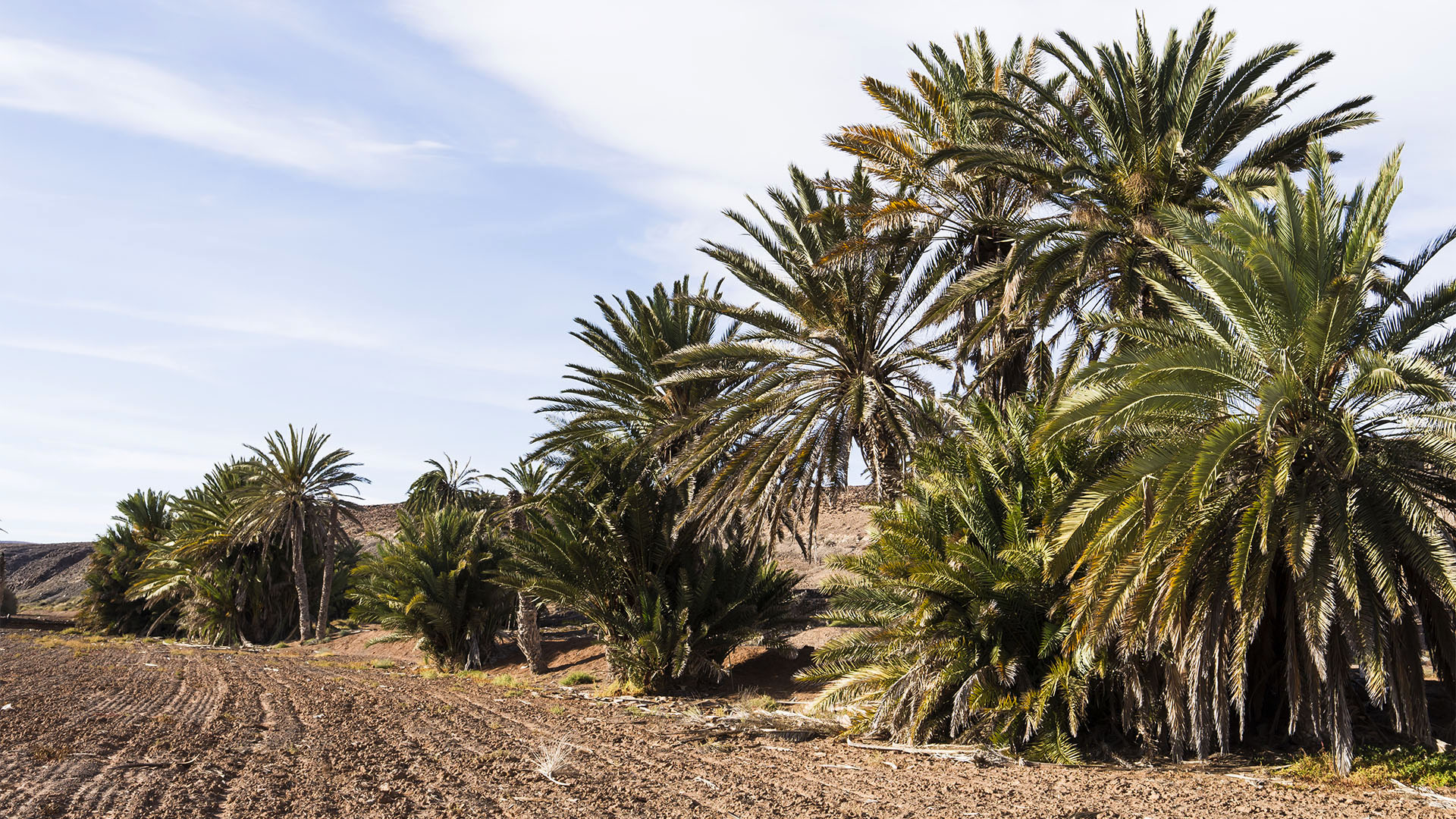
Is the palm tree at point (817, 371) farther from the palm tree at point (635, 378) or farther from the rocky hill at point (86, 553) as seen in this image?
the rocky hill at point (86, 553)

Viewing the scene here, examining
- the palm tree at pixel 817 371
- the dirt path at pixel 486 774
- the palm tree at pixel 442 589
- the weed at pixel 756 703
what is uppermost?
the palm tree at pixel 817 371

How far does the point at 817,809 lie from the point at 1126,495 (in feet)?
14.1

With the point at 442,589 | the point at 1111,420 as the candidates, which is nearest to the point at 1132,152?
the point at 1111,420

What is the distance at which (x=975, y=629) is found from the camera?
10.2m

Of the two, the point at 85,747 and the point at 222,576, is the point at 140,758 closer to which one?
the point at 85,747

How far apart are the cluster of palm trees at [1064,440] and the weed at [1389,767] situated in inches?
9.1

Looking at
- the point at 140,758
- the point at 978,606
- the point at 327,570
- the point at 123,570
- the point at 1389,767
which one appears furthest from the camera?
the point at 123,570

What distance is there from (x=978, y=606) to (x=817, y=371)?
17.9ft

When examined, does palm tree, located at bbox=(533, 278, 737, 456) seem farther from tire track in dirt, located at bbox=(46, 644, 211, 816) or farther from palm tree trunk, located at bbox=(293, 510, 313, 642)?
palm tree trunk, located at bbox=(293, 510, 313, 642)

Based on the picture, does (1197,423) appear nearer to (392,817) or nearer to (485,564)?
(392,817)

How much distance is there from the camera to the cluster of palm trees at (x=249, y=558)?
33.4 meters

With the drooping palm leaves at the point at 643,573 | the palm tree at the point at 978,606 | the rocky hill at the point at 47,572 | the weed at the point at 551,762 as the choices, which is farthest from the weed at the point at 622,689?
the rocky hill at the point at 47,572

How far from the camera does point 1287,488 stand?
8539 mm

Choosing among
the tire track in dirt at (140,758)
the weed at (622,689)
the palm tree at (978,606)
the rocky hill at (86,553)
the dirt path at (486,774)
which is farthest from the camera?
the rocky hill at (86,553)
